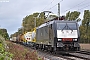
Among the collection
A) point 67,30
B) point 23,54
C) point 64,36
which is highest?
point 67,30

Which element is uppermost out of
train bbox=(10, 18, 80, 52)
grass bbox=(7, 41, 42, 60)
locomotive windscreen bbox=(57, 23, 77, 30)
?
locomotive windscreen bbox=(57, 23, 77, 30)

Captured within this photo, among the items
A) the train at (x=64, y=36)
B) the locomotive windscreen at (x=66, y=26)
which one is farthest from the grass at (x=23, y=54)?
the locomotive windscreen at (x=66, y=26)

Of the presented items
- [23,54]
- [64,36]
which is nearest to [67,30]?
[64,36]

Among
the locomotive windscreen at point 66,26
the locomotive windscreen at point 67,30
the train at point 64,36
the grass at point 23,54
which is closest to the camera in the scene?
the grass at point 23,54

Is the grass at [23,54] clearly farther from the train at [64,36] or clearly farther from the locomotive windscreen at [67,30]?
the locomotive windscreen at [67,30]

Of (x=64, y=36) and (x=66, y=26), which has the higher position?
(x=66, y=26)

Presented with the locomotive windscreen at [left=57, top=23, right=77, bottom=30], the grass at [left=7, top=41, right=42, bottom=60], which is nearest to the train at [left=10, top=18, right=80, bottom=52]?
the locomotive windscreen at [left=57, top=23, right=77, bottom=30]

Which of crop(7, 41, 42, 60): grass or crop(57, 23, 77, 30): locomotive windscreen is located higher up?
crop(57, 23, 77, 30): locomotive windscreen

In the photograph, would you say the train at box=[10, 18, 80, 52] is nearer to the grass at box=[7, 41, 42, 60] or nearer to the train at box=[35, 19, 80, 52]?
the train at box=[35, 19, 80, 52]

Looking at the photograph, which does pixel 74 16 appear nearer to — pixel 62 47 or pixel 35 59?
pixel 62 47

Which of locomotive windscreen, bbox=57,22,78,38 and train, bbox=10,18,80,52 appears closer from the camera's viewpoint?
train, bbox=10,18,80,52

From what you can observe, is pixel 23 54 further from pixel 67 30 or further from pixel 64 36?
pixel 67 30

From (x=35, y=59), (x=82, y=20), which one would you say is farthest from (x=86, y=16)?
(x=35, y=59)

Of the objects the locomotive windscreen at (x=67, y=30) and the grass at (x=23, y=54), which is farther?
the locomotive windscreen at (x=67, y=30)
